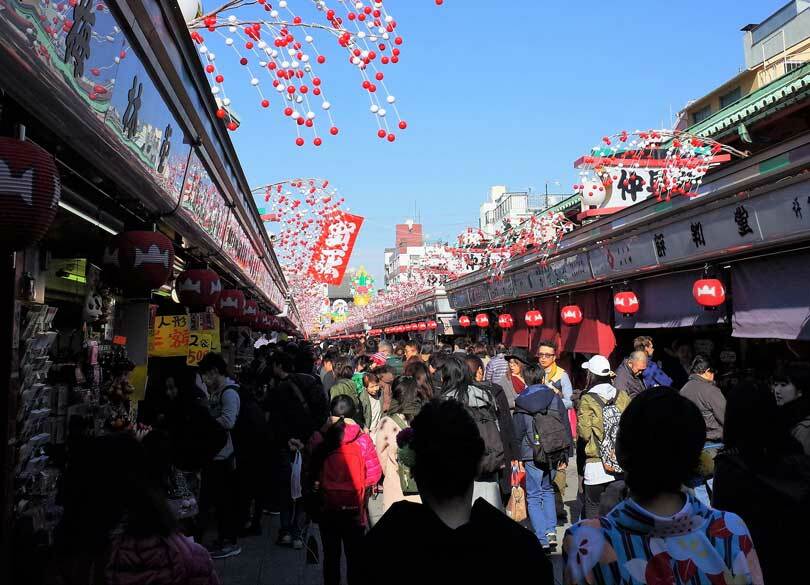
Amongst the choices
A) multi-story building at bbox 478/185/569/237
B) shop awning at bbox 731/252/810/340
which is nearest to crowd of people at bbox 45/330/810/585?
shop awning at bbox 731/252/810/340

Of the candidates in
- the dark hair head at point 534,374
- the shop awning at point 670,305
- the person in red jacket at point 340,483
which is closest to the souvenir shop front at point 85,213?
the person in red jacket at point 340,483

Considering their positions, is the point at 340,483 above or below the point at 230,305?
below

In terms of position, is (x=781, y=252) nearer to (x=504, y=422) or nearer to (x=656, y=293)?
(x=656, y=293)

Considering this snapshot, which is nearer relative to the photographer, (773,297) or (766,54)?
(773,297)

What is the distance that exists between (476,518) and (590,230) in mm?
11235

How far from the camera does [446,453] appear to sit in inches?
99.1

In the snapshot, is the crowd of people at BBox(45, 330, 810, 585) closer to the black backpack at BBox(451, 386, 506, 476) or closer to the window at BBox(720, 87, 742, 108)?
the black backpack at BBox(451, 386, 506, 476)

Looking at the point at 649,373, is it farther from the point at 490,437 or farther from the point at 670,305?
the point at 490,437

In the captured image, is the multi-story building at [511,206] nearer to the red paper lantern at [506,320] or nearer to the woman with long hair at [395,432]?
the red paper lantern at [506,320]

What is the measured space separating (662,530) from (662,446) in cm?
29

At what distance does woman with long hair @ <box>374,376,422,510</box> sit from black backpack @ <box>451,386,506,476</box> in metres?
0.52

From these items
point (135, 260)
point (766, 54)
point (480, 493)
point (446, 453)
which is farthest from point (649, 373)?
point (766, 54)

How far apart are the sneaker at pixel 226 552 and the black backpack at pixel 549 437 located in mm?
3288

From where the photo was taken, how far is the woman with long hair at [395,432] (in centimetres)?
510
